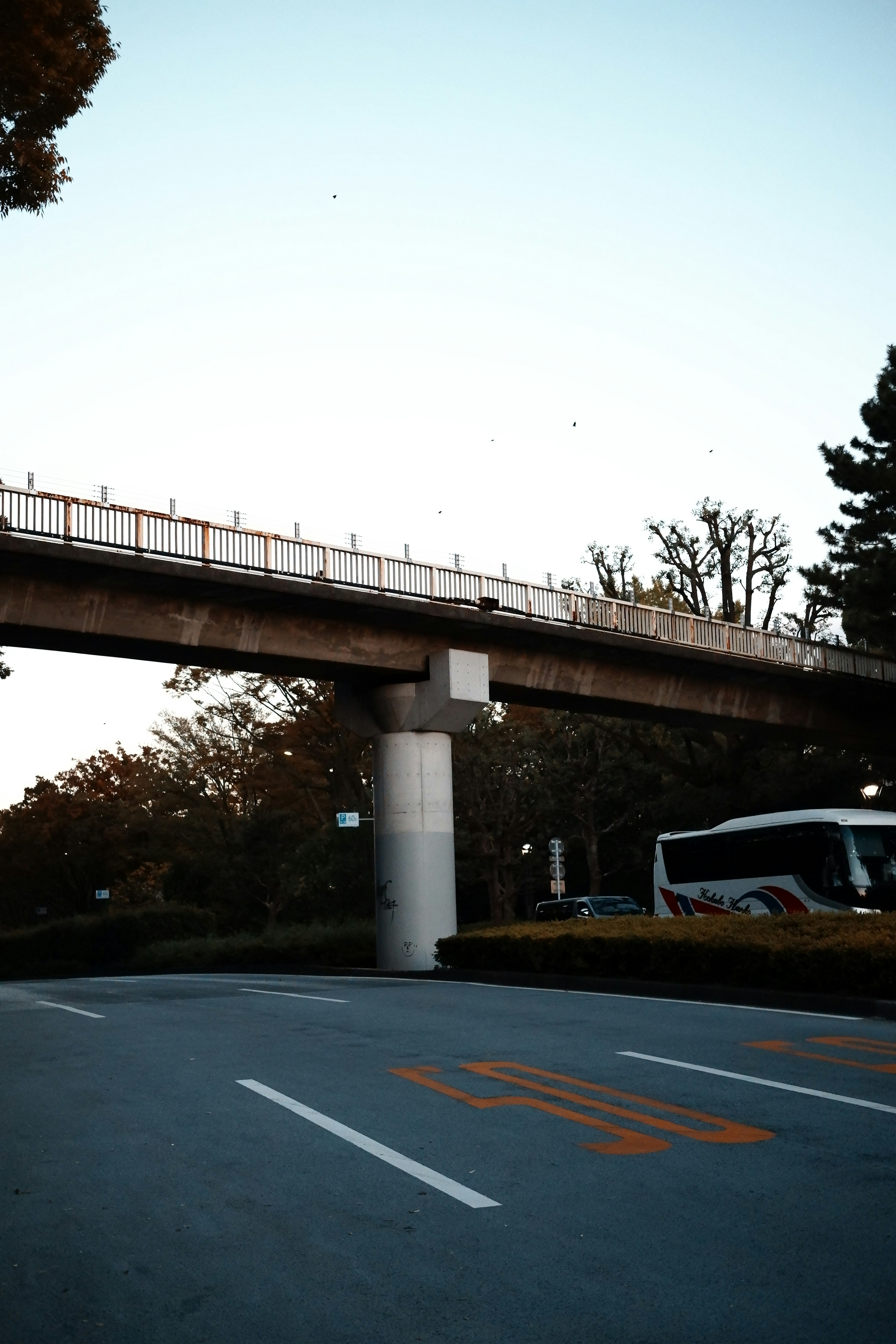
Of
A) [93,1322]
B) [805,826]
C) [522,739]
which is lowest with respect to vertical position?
[93,1322]

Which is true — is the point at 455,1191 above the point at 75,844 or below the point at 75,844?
below

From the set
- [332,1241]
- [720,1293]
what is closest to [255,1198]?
[332,1241]

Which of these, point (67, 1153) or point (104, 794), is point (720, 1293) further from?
point (104, 794)

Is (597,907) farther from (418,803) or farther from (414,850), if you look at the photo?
(418,803)

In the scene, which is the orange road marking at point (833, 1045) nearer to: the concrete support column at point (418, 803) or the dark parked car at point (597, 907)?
the concrete support column at point (418, 803)

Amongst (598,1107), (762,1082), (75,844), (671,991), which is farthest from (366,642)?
(75,844)

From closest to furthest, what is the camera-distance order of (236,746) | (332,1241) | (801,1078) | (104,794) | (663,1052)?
(332,1241)
(801,1078)
(663,1052)
(236,746)
(104,794)

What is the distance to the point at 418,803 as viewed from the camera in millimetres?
30922

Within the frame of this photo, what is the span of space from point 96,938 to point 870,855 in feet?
128

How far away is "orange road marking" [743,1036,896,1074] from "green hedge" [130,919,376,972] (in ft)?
79.6

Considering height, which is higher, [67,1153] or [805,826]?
[805,826]

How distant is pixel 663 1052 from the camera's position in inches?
472

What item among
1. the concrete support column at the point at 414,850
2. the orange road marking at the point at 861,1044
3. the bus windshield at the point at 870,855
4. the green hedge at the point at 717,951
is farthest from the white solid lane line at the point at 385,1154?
the bus windshield at the point at 870,855

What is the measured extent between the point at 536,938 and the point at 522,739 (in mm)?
29104
